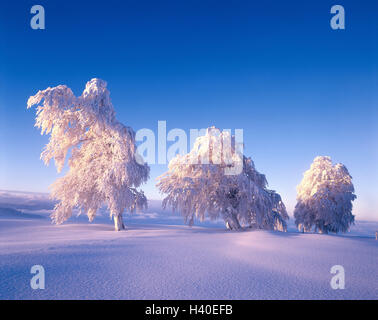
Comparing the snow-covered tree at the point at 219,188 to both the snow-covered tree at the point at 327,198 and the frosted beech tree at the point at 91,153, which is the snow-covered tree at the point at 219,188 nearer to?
the frosted beech tree at the point at 91,153

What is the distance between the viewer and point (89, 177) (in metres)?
13.4

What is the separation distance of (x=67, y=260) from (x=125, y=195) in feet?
26.3

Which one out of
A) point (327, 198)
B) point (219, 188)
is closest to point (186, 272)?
point (219, 188)

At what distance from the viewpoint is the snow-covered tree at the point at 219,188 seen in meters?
14.6

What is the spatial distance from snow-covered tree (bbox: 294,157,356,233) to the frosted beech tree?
15958 millimetres

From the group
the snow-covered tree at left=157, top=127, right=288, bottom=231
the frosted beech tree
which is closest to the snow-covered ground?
the frosted beech tree

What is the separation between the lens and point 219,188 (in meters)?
15.1

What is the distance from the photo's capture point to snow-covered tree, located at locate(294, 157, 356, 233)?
2016 centimetres

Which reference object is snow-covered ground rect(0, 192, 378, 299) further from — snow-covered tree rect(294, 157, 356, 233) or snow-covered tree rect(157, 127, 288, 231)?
snow-covered tree rect(294, 157, 356, 233)

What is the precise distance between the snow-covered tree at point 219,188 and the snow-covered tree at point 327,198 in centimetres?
706

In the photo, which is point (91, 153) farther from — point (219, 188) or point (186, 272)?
point (186, 272)

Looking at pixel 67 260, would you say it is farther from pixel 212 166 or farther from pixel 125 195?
pixel 212 166

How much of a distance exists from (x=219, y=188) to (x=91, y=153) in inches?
336
